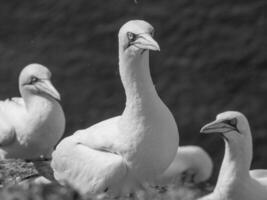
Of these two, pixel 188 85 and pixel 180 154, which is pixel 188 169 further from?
pixel 188 85

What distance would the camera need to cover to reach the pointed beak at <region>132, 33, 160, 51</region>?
311 inches

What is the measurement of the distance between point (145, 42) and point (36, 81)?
10.3 feet

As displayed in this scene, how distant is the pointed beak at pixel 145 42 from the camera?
7.90 metres

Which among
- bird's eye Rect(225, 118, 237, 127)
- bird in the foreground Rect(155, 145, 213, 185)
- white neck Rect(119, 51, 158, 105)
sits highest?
white neck Rect(119, 51, 158, 105)

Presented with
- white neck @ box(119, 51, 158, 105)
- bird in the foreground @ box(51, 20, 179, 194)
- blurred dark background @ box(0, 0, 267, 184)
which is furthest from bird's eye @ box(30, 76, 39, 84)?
blurred dark background @ box(0, 0, 267, 184)

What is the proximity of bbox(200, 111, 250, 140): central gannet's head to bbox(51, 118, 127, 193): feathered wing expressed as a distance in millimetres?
1125

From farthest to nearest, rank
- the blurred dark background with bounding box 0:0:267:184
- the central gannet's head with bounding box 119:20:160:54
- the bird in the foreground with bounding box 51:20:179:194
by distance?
the blurred dark background with bounding box 0:0:267:184 → the bird in the foreground with bounding box 51:20:179:194 → the central gannet's head with bounding box 119:20:160:54

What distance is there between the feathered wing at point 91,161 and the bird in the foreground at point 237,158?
3.91 feet

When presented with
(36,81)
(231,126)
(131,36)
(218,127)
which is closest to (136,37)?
(131,36)

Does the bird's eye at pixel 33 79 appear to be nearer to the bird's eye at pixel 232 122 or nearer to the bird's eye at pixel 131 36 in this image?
the bird's eye at pixel 131 36

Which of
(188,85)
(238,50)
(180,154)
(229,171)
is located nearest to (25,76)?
(180,154)

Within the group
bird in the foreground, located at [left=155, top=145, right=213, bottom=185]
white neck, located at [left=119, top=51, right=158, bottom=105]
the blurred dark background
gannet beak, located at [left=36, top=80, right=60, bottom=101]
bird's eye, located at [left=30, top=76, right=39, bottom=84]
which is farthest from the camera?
the blurred dark background

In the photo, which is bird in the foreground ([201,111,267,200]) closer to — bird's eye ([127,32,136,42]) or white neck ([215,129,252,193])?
white neck ([215,129,252,193])

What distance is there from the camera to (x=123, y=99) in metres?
14.6
